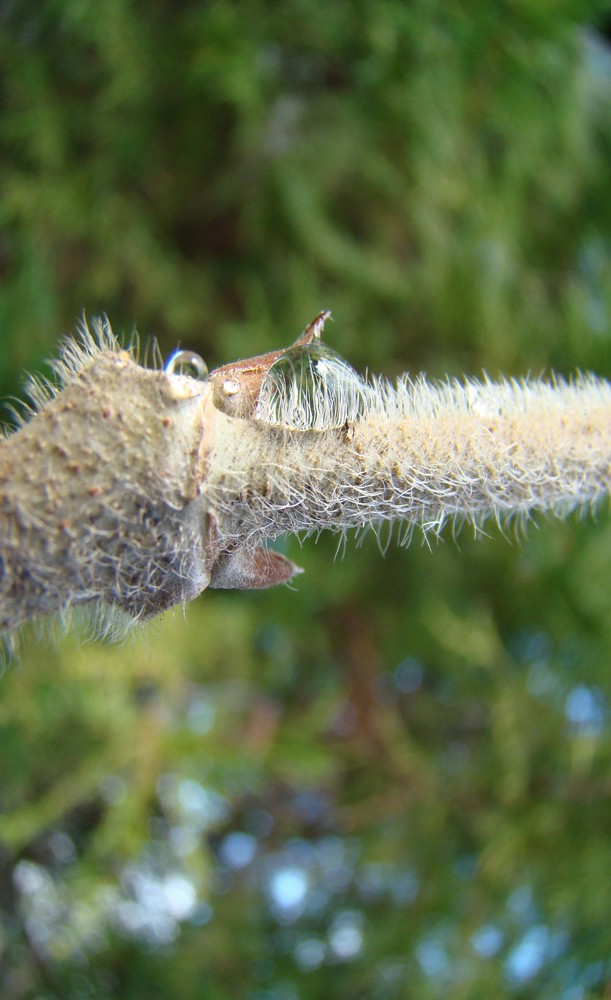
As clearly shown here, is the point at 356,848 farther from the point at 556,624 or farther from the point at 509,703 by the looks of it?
the point at 556,624

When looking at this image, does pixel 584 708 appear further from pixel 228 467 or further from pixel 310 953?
pixel 228 467

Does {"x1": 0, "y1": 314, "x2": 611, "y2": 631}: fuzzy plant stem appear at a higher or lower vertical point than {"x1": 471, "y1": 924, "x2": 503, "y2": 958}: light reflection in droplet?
higher

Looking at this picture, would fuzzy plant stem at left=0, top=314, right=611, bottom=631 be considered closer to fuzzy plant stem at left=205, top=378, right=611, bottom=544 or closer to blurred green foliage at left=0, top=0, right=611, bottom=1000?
fuzzy plant stem at left=205, top=378, right=611, bottom=544

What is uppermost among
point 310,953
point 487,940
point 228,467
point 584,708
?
point 584,708

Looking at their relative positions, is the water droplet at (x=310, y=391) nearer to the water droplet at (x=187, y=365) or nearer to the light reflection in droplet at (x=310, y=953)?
the water droplet at (x=187, y=365)

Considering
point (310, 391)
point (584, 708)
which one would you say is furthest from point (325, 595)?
point (310, 391)

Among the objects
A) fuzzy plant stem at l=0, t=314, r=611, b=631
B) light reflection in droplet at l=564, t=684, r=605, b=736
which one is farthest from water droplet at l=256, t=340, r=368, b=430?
light reflection in droplet at l=564, t=684, r=605, b=736

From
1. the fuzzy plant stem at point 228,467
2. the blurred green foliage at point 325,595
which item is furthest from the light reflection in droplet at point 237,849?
the fuzzy plant stem at point 228,467
